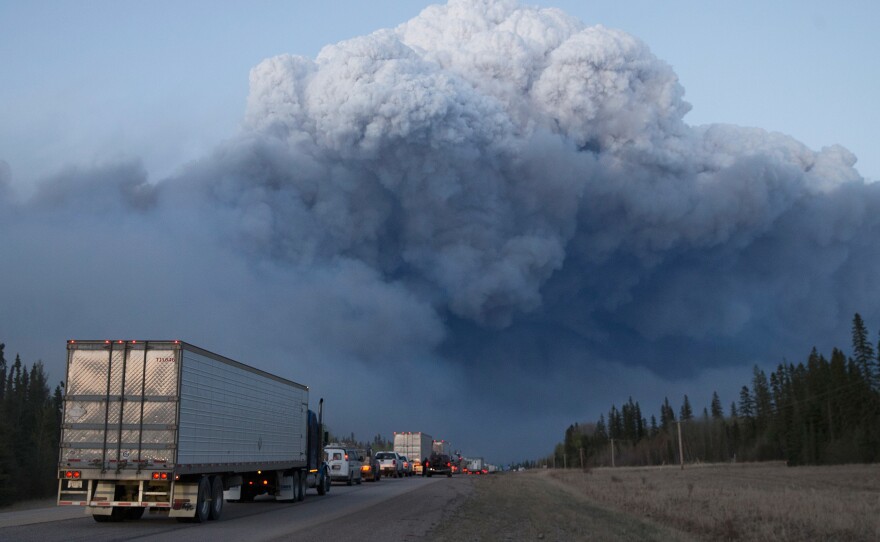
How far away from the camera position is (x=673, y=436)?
153375 millimetres

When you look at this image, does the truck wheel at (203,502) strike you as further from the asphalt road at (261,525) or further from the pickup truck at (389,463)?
the pickup truck at (389,463)

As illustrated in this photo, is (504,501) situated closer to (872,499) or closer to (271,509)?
(271,509)

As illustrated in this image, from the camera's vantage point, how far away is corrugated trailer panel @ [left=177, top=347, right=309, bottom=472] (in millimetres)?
20547

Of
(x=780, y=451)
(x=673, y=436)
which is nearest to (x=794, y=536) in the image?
(x=780, y=451)

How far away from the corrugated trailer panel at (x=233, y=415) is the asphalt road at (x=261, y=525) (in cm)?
170

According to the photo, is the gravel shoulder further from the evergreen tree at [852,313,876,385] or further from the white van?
the evergreen tree at [852,313,876,385]

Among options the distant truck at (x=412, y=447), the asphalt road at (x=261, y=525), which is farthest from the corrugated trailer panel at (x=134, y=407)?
the distant truck at (x=412, y=447)

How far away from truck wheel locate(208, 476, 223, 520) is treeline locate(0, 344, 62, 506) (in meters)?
18.2

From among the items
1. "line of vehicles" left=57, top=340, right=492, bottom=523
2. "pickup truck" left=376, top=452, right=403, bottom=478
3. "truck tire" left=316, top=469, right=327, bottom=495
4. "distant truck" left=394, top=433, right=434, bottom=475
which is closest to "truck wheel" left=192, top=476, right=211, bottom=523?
"line of vehicles" left=57, top=340, right=492, bottom=523

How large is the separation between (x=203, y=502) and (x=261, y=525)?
2.11m

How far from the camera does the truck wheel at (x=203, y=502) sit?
21.1 m

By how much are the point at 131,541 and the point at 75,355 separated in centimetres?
592

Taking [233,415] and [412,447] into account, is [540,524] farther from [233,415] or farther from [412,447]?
[412,447]

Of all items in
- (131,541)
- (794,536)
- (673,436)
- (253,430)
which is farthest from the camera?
(673,436)
